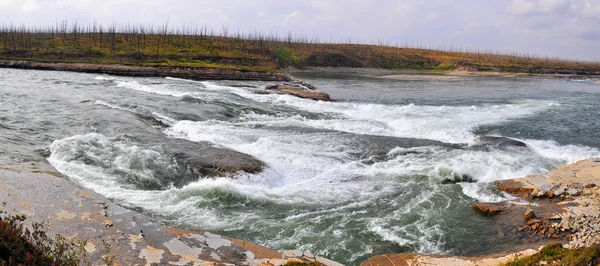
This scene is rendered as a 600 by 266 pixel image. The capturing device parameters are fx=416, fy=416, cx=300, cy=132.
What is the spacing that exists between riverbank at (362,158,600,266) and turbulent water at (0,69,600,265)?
0.66 metres

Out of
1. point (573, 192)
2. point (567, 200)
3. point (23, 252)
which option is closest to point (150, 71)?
point (573, 192)

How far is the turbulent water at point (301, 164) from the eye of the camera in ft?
36.2

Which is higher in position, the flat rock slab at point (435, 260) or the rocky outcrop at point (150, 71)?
the rocky outcrop at point (150, 71)

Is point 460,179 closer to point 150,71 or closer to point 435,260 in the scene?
point 435,260

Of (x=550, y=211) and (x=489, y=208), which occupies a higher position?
(x=550, y=211)

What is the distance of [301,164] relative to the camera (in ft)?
54.6

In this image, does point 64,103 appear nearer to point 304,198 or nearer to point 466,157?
point 304,198

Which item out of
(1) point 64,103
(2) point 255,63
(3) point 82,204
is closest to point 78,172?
(3) point 82,204

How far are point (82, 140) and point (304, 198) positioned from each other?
32.9ft

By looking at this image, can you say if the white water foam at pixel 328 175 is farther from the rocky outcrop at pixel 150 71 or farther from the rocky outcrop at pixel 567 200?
the rocky outcrop at pixel 150 71

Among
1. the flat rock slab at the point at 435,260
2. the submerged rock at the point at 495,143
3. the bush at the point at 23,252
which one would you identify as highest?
the bush at the point at 23,252

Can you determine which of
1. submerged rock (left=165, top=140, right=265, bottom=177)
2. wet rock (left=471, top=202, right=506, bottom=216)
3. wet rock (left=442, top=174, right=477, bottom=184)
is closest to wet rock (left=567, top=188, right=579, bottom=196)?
wet rock (left=471, top=202, right=506, bottom=216)

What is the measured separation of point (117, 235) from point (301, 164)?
953 cm

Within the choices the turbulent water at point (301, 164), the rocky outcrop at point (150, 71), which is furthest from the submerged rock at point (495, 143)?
the rocky outcrop at point (150, 71)
